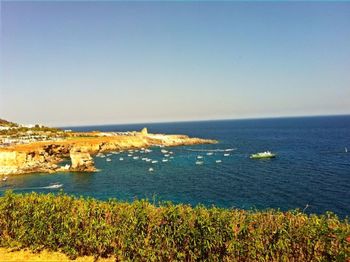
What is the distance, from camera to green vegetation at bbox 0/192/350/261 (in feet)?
45.2

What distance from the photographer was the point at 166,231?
50.6 ft

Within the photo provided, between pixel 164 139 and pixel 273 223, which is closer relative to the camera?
pixel 273 223

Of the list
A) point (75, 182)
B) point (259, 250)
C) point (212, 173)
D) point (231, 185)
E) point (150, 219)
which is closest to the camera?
point (259, 250)

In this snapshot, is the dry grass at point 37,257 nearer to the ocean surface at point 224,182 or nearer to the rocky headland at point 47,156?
the ocean surface at point 224,182

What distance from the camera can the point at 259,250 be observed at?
14133mm

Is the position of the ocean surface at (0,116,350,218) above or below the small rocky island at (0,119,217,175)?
below

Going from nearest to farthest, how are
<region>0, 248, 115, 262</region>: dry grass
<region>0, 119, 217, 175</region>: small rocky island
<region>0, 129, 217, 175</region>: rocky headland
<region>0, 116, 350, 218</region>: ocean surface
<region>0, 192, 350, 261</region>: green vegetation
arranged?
<region>0, 192, 350, 261</region>: green vegetation
<region>0, 248, 115, 262</region>: dry grass
<region>0, 116, 350, 218</region>: ocean surface
<region>0, 129, 217, 175</region>: rocky headland
<region>0, 119, 217, 175</region>: small rocky island

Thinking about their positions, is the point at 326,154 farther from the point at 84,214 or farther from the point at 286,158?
the point at 84,214

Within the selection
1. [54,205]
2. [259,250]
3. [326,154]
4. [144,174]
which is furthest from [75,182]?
[326,154]

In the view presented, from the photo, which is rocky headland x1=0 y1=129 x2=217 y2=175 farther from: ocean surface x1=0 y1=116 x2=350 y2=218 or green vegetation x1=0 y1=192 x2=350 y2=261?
green vegetation x1=0 y1=192 x2=350 y2=261

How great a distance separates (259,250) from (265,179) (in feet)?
179

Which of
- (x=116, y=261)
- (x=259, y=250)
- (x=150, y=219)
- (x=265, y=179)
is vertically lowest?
(x=265, y=179)

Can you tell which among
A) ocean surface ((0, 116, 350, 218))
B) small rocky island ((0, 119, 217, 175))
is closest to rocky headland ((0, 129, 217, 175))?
small rocky island ((0, 119, 217, 175))

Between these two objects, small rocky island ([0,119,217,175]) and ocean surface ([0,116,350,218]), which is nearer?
ocean surface ([0,116,350,218])
